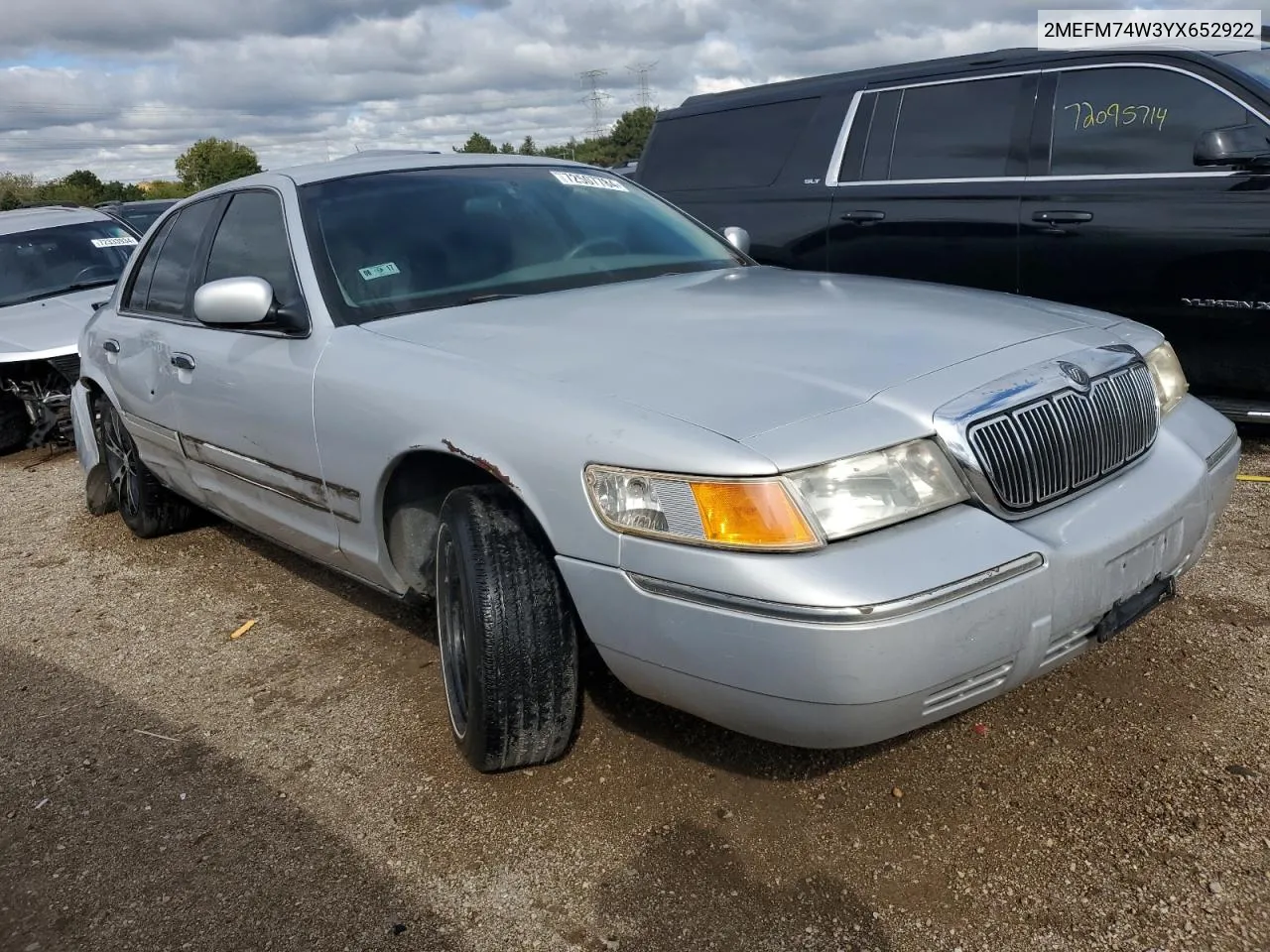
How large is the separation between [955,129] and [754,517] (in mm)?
4046

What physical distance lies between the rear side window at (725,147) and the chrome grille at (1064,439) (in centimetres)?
379

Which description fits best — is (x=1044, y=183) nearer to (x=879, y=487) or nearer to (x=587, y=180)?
(x=587, y=180)

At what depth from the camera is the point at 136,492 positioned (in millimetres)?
4969

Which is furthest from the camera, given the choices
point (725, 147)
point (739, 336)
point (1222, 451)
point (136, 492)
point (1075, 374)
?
point (725, 147)

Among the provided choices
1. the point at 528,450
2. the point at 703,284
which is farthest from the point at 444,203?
the point at 528,450

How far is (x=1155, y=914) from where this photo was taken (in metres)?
2.11

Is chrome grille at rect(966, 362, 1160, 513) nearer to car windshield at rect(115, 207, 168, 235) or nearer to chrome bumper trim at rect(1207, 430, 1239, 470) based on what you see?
chrome bumper trim at rect(1207, 430, 1239, 470)

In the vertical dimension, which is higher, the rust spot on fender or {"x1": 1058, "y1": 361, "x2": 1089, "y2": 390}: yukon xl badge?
{"x1": 1058, "y1": 361, "x2": 1089, "y2": 390}: yukon xl badge

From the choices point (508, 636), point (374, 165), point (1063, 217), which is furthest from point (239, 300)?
point (1063, 217)

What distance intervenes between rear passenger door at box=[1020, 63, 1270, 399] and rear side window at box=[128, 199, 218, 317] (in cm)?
359

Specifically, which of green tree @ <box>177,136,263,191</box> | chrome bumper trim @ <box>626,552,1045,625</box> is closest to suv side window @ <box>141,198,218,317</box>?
chrome bumper trim @ <box>626,552,1045,625</box>

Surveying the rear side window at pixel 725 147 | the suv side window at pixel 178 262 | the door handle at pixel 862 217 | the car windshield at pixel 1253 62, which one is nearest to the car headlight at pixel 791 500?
the suv side window at pixel 178 262

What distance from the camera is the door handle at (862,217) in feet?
18.2

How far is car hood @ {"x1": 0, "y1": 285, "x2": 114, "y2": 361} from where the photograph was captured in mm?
7094
